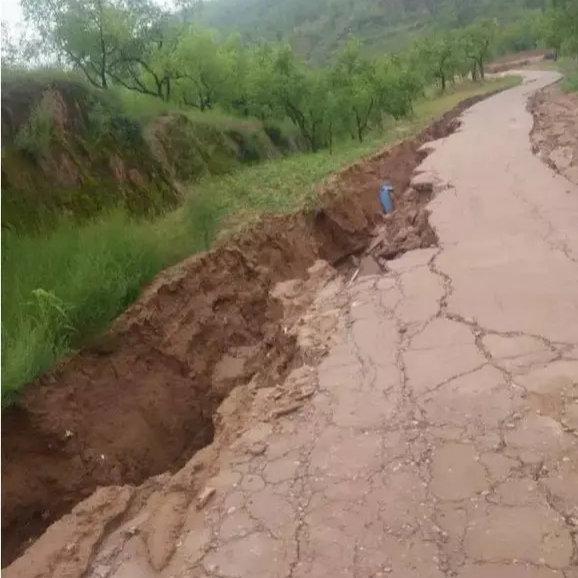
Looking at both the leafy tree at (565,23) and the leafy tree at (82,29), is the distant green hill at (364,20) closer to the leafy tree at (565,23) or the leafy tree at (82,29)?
the leafy tree at (565,23)

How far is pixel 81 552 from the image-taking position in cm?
404

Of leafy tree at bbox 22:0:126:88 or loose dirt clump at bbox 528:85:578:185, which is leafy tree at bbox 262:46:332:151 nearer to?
leafy tree at bbox 22:0:126:88

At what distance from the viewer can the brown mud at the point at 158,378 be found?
18.0ft

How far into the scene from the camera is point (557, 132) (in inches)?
611

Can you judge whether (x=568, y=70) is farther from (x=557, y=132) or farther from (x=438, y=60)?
(x=557, y=132)

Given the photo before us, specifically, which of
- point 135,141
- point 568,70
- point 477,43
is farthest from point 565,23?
point 135,141

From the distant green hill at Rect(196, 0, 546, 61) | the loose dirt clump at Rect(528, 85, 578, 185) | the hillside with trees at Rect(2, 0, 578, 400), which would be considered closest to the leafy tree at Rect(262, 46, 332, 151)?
the hillside with trees at Rect(2, 0, 578, 400)

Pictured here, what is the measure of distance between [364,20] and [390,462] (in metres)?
84.5

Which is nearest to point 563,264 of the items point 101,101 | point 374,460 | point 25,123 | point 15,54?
point 374,460

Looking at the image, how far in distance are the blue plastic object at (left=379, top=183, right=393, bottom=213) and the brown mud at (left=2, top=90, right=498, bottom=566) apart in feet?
6.86

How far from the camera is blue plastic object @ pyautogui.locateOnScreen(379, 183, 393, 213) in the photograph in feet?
40.4

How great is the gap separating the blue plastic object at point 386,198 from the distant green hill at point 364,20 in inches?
2093

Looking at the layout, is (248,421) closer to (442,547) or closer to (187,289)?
(442,547)

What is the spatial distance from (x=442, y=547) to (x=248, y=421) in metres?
1.97
